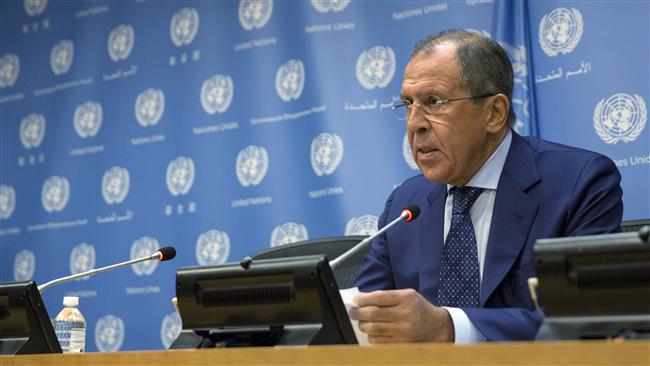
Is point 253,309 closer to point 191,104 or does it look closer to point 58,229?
point 191,104

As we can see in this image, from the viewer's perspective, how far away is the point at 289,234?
3.96 m

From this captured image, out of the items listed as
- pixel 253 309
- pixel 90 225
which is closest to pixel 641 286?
pixel 253 309

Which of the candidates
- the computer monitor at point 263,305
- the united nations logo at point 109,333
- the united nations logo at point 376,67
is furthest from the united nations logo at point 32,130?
the computer monitor at point 263,305

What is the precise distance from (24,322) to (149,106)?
2.45m

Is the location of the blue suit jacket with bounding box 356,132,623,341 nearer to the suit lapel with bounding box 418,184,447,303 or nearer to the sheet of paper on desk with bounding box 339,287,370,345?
the suit lapel with bounding box 418,184,447,303

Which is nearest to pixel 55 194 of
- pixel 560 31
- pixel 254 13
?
pixel 254 13

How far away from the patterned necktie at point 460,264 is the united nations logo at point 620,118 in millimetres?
806

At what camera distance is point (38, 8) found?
5117mm

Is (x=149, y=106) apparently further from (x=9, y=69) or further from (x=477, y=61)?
(x=477, y=61)

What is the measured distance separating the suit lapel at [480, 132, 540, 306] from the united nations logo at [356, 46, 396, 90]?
1.23m

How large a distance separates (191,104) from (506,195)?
2.24 meters

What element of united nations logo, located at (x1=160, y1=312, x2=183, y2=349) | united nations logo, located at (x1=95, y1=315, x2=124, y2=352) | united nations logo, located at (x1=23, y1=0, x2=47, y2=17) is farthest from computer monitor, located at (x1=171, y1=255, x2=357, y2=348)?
united nations logo, located at (x1=23, y1=0, x2=47, y2=17)

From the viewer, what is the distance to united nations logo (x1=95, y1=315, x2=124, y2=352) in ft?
14.8

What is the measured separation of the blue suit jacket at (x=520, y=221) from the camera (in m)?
2.36
